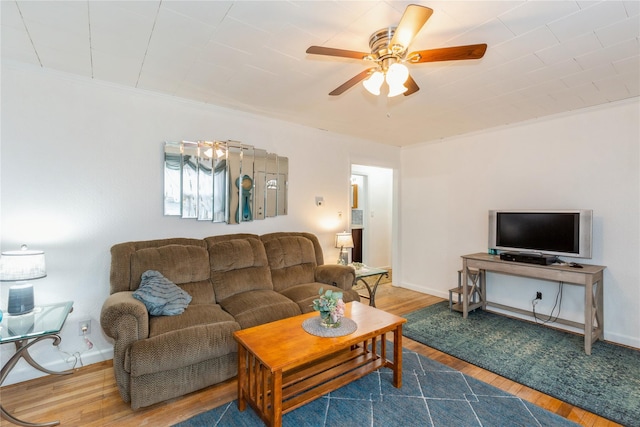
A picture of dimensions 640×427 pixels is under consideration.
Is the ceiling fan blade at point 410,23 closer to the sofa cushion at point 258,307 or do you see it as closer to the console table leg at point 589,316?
the sofa cushion at point 258,307

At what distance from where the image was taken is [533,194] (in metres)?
3.54

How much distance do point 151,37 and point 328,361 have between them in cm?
262

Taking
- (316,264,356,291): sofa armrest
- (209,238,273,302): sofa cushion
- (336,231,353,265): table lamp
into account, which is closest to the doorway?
(336,231,353,265): table lamp

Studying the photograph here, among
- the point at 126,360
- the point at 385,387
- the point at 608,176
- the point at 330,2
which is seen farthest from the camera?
the point at 608,176

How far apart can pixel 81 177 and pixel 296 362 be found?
93.8 inches

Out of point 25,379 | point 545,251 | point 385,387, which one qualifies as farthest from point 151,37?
point 545,251

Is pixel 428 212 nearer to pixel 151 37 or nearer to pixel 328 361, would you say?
pixel 328 361

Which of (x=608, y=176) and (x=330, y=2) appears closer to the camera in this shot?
(x=330, y=2)

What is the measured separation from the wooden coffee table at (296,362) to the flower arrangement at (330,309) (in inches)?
6.1

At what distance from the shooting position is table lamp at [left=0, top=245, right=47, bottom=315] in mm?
1963

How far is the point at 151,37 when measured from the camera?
1916mm

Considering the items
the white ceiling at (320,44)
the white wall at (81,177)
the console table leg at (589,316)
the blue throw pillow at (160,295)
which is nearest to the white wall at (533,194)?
the white ceiling at (320,44)

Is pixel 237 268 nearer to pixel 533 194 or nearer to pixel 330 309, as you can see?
pixel 330 309

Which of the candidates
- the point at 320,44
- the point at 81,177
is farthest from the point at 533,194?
the point at 81,177
